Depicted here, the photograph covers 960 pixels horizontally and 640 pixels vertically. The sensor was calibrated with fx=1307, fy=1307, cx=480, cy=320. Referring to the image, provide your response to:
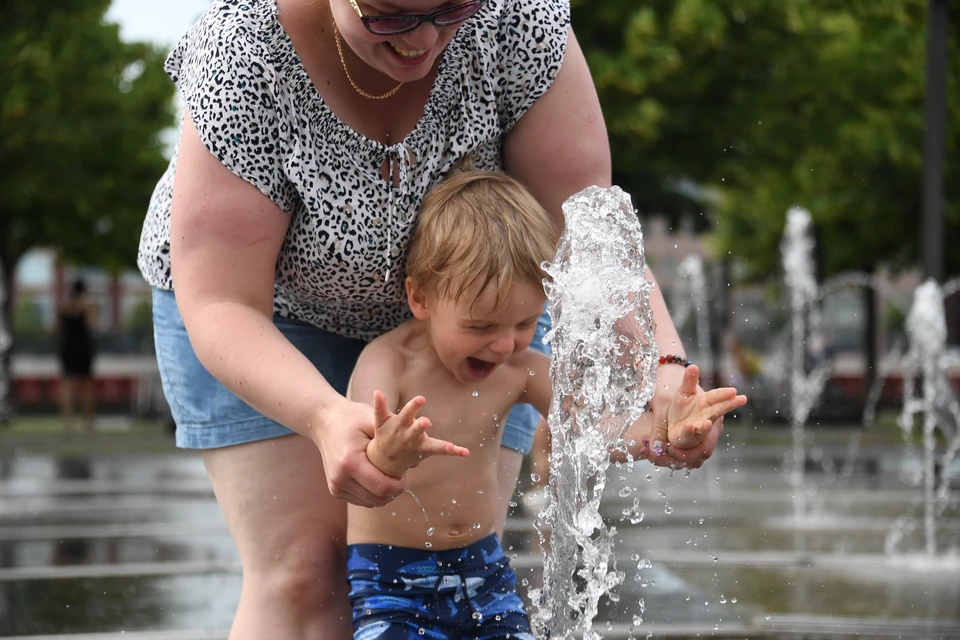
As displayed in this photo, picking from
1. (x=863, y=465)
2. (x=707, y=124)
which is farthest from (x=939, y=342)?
(x=707, y=124)

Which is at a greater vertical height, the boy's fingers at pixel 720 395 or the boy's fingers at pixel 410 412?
the boy's fingers at pixel 720 395

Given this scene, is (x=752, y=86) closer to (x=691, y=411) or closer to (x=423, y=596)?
(x=423, y=596)

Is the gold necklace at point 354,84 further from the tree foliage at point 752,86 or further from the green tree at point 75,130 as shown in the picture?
the green tree at point 75,130

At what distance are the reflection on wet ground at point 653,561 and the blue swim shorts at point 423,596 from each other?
0.33 metres

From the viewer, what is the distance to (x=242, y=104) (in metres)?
2.00

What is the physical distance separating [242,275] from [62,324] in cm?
1214

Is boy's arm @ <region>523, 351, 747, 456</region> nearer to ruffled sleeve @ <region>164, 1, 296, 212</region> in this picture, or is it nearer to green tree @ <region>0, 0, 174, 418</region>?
ruffled sleeve @ <region>164, 1, 296, 212</region>

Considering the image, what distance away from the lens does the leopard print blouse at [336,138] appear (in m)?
2.02

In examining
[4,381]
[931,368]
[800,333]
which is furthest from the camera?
[800,333]

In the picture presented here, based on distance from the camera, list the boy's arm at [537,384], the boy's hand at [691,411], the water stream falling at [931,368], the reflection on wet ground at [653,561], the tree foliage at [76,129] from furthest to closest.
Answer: the tree foliage at [76,129] < the water stream falling at [931,368] < the reflection on wet ground at [653,561] < the boy's arm at [537,384] < the boy's hand at [691,411]

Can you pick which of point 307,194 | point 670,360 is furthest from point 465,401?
point 307,194

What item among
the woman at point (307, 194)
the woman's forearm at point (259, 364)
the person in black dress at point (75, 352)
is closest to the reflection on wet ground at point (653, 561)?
the woman at point (307, 194)

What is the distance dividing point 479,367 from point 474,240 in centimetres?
25

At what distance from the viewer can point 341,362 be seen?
240 cm
